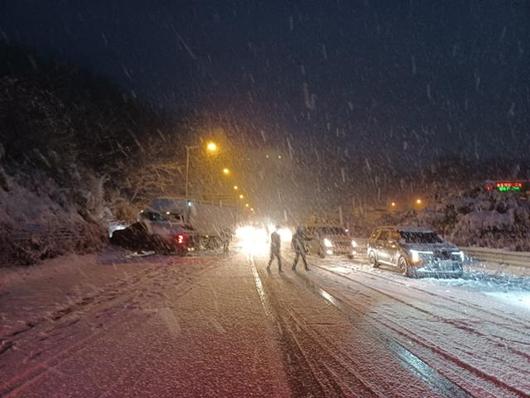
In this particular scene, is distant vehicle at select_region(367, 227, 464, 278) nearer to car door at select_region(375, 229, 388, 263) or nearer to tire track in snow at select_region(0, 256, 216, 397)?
car door at select_region(375, 229, 388, 263)

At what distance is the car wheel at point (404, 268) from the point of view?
14.0 metres

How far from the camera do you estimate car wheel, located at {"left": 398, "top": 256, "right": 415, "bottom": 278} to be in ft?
45.9

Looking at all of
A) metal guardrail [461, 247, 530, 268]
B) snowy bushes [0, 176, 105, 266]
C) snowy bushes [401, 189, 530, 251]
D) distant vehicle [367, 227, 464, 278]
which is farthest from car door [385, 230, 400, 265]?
snowy bushes [0, 176, 105, 266]

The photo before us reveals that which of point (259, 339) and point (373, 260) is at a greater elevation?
point (373, 260)

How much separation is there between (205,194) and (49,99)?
2748 cm

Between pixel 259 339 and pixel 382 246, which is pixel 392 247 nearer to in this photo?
pixel 382 246

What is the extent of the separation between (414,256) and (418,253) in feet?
0.55

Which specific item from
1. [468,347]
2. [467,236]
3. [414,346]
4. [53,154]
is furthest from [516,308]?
[53,154]

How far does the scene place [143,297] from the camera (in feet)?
31.3

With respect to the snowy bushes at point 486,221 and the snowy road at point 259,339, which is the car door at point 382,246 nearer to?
the snowy road at point 259,339

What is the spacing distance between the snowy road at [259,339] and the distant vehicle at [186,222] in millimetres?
9511

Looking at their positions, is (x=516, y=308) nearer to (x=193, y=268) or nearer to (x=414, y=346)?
(x=414, y=346)

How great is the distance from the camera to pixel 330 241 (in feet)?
73.1

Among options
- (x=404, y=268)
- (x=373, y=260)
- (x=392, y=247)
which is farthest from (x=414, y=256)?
(x=373, y=260)
